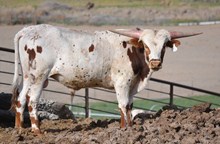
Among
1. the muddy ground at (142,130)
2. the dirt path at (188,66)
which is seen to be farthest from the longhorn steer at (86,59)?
the dirt path at (188,66)

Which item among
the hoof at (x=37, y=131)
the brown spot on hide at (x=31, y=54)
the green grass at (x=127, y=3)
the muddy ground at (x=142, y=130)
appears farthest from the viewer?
the green grass at (x=127, y=3)

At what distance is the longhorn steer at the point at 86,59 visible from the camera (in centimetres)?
1223

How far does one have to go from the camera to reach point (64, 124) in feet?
43.7

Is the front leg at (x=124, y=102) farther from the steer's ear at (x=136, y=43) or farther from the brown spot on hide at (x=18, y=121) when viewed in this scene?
the brown spot on hide at (x=18, y=121)

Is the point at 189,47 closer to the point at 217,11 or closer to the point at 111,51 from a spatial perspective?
the point at 217,11

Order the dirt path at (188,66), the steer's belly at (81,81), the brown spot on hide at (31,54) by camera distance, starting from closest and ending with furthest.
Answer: the brown spot on hide at (31,54) < the steer's belly at (81,81) < the dirt path at (188,66)

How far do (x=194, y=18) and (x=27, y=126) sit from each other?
1987 inches

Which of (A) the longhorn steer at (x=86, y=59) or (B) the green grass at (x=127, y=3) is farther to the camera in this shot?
(B) the green grass at (x=127, y=3)

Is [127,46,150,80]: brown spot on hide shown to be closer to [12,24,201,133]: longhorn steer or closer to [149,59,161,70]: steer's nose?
[12,24,201,133]: longhorn steer

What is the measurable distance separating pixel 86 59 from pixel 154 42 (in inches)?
40.0

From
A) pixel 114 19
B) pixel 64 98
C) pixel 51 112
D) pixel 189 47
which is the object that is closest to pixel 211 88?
pixel 64 98

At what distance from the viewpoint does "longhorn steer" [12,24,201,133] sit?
12.2m

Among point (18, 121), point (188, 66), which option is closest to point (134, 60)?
point (18, 121)

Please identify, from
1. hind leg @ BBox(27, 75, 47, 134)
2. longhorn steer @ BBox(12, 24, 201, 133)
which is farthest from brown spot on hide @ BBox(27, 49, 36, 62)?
hind leg @ BBox(27, 75, 47, 134)
